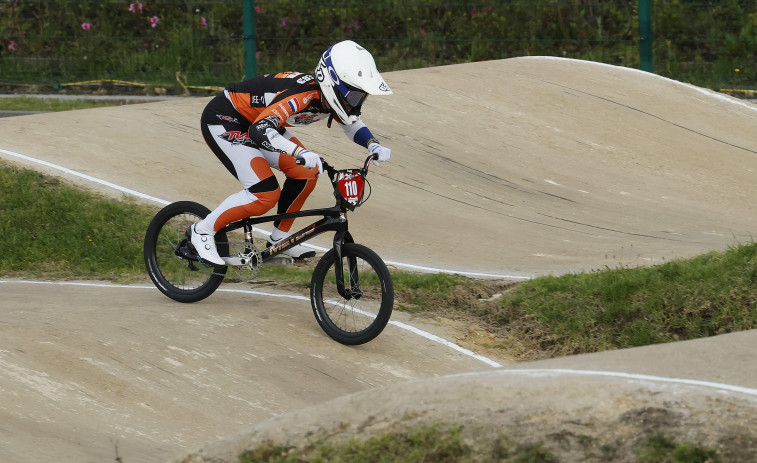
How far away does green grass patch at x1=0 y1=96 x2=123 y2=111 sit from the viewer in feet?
49.9

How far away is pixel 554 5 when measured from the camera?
56.7ft

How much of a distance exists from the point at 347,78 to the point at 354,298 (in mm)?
1409

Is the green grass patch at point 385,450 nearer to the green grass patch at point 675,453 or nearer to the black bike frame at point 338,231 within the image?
the green grass patch at point 675,453

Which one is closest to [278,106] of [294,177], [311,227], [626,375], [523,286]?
[294,177]

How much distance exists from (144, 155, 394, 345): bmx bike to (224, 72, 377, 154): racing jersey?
39 centimetres

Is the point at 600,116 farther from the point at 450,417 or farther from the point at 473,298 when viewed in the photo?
the point at 450,417

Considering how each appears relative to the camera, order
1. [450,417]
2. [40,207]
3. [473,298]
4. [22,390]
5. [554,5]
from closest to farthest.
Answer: [450,417], [22,390], [473,298], [40,207], [554,5]

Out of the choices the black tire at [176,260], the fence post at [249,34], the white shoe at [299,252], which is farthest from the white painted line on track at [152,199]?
the fence post at [249,34]

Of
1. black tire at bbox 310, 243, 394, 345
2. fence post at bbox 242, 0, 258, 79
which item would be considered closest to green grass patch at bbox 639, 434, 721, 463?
black tire at bbox 310, 243, 394, 345

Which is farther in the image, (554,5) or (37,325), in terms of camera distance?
(554,5)

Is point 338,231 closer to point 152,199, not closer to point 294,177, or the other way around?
point 294,177

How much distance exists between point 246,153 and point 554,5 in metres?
11.8

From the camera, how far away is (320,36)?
18516 mm

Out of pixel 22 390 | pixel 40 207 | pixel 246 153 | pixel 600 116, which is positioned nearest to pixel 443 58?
pixel 600 116
